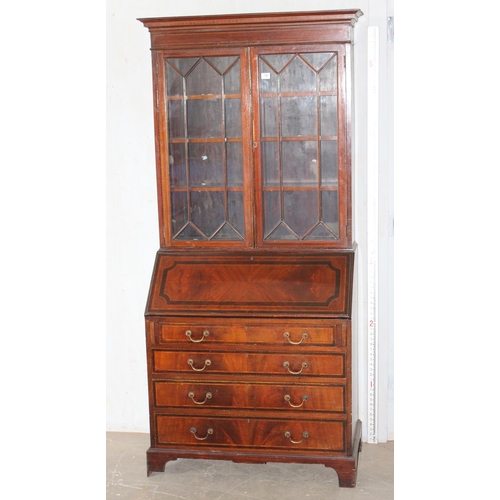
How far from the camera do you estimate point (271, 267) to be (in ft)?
10.7

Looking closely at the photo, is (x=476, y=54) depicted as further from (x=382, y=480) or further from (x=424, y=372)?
(x=382, y=480)

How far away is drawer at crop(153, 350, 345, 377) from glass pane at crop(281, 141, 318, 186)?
0.84 m

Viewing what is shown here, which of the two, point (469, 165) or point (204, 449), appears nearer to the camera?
point (469, 165)

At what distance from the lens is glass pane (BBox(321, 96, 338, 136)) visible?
3238 millimetres

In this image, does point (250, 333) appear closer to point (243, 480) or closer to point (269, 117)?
point (243, 480)

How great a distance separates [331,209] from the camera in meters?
3.30

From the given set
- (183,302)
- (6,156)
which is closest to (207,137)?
(183,302)

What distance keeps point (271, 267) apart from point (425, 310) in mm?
2548

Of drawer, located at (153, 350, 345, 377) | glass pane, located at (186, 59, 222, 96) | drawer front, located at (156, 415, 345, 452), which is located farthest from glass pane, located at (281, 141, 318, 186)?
drawer front, located at (156, 415, 345, 452)

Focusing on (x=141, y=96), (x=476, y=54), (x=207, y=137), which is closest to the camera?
(x=476, y=54)

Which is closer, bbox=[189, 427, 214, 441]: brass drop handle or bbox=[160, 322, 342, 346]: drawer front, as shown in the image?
bbox=[160, 322, 342, 346]: drawer front

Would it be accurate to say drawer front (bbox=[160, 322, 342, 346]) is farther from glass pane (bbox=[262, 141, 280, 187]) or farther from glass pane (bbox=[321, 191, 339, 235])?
glass pane (bbox=[262, 141, 280, 187])

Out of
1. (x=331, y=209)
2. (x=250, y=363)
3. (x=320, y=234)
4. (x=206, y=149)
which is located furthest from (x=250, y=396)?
(x=206, y=149)

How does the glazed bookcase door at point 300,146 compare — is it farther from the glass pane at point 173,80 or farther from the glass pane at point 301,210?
the glass pane at point 173,80
